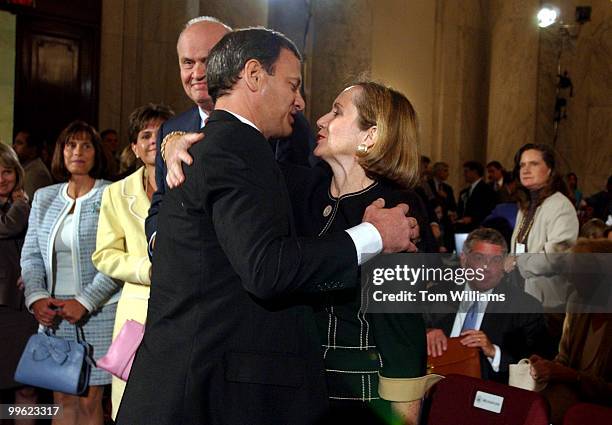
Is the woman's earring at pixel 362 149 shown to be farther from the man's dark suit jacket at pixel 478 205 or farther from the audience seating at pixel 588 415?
the man's dark suit jacket at pixel 478 205

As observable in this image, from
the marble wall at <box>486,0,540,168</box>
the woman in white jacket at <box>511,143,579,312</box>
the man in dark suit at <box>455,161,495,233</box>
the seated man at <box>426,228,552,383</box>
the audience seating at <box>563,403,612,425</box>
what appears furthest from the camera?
the marble wall at <box>486,0,540,168</box>

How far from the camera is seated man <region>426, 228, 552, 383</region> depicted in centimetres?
441

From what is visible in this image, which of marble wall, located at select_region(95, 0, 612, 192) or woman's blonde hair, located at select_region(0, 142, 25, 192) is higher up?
marble wall, located at select_region(95, 0, 612, 192)

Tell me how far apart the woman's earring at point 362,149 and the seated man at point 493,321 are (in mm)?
1646

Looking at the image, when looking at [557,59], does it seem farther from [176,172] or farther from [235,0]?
[176,172]

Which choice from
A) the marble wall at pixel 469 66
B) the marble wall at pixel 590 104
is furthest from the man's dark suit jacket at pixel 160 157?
the marble wall at pixel 590 104

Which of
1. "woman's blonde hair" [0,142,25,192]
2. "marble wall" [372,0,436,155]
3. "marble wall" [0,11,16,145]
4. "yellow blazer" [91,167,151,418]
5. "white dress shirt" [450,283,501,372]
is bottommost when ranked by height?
"white dress shirt" [450,283,501,372]

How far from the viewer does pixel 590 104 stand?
17.1m

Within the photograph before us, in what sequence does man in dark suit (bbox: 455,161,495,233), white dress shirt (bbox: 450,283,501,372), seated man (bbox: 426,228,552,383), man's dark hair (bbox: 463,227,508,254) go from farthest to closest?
man in dark suit (bbox: 455,161,495,233) < man's dark hair (bbox: 463,227,508,254) < white dress shirt (bbox: 450,283,501,372) < seated man (bbox: 426,228,552,383)

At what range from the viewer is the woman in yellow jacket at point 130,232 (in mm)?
4418

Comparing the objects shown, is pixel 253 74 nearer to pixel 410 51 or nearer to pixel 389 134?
pixel 389 134

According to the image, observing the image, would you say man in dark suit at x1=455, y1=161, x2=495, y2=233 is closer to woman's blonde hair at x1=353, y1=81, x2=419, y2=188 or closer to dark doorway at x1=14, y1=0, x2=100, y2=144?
dark doorway at x1=14, y1=0, x2=100, y2=144

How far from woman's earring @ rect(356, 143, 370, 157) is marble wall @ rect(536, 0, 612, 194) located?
14.6 m

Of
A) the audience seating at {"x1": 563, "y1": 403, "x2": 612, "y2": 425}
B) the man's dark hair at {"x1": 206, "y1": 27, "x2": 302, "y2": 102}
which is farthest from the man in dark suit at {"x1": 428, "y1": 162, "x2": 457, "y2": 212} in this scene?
the man's dark hair at {"x1": 206, "y1": 27, "x2": 302, "y2": 102}
